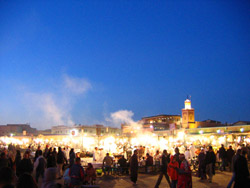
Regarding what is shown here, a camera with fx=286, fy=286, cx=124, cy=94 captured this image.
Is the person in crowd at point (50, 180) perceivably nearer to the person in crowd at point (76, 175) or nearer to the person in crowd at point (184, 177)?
the person in crowd at point (76, 175)

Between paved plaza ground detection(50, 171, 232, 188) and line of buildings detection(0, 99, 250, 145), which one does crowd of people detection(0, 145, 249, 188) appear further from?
line of buildings detection(0, 99, 250, 145)

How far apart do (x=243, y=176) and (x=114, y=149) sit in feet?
53.0

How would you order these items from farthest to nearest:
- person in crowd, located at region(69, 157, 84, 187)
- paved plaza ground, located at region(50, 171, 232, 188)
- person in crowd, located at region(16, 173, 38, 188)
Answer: paved plaza ground, located at region(50, 171, 232, 188), person in crowd, located at region(69, 157, 84, 187), person in crowd, located at region(16, 173, 38, 188)

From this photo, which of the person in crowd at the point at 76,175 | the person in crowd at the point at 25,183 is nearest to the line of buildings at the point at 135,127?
the person in crowd at the point at 76,175

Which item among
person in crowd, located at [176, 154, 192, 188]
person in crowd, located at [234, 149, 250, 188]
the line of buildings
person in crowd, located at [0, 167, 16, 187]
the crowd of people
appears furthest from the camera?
the line of buildings

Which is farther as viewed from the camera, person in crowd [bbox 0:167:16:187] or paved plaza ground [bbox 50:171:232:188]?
paved plaza ground [bbox 50:171:232:188]

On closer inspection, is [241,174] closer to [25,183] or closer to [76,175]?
[76,175]

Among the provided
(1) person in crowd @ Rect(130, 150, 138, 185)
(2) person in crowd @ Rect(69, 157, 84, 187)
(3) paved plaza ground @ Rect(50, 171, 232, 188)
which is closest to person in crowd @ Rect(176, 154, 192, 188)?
(2) person in crowd @ Rect(69, 157, 84, 187)

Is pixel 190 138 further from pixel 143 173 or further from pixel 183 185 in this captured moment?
pixel 183 185

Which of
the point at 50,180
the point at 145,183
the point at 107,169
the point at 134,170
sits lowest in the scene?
the point at 145,183

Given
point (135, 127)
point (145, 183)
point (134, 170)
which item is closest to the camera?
point (134, 170)

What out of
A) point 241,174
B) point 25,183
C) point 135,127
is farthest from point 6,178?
point 135,127

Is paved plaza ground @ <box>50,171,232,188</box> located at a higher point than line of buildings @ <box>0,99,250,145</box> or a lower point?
lower

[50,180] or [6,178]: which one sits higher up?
[6,178]
